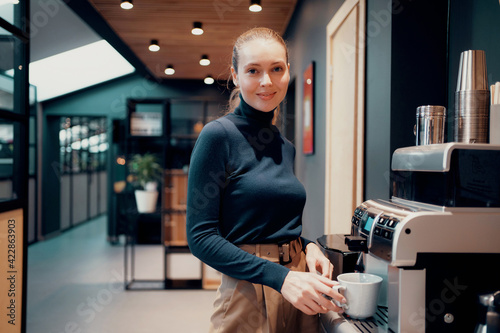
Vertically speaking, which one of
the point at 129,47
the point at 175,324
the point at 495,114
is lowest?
the point at 175,324

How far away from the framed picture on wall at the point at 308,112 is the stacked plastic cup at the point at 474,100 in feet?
6.32

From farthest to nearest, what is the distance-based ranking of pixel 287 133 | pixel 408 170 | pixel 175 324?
pixel 287 133
pixel 175 324
pixel 408 170

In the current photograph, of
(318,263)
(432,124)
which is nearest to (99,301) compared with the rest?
(318,263)

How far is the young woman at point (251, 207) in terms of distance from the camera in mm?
887

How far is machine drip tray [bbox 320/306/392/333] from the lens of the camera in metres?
0.88

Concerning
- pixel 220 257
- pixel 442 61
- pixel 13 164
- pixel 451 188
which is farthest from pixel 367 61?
pixel 13 164

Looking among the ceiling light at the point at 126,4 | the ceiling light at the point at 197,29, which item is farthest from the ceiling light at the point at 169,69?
the ceiling light at the point at 126,4

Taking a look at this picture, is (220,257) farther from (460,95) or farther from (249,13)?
(249,13)

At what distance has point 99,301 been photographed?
12.5 feet

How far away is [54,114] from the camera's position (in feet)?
22.7

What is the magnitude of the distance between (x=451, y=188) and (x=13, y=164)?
2.61 metres

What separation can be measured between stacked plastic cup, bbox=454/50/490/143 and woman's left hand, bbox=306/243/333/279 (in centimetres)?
46

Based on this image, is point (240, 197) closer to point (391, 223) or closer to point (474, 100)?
point (391, 223)

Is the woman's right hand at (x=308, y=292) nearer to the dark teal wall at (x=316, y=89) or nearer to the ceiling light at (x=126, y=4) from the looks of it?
the dark teal wall at (x=316, y=89)
